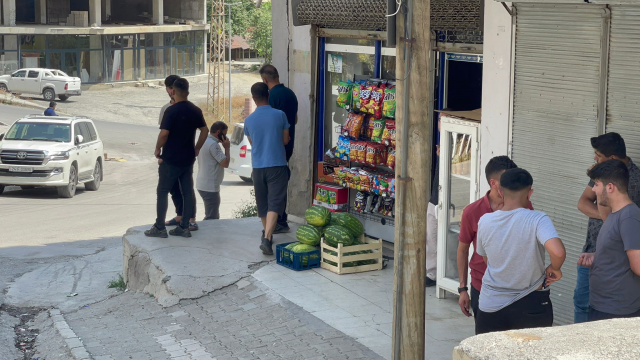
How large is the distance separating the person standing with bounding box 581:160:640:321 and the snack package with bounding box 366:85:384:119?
4.72 meters

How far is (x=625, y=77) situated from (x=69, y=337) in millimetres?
5715

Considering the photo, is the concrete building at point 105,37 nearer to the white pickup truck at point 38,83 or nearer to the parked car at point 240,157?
the white pickup truck at point 38,83

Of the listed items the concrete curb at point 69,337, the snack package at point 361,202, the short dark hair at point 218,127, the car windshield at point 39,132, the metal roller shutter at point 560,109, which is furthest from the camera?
the car windshield at point 39,132

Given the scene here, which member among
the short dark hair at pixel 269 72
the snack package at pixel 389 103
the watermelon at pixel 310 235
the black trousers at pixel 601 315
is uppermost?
the short dark hair at pixel 269 72

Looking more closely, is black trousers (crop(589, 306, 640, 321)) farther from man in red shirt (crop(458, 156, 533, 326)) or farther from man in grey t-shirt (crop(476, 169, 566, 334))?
man in red shirt (crop(458, 156, 533, 326))

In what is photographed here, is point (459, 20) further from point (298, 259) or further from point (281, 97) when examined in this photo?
point (298, 259)

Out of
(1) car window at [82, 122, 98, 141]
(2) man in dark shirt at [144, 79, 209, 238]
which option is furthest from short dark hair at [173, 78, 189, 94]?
(1) car window at [82, 122, 98, 141]

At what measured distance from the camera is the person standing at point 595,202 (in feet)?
17.5

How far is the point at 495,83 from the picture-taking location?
7.16 meters

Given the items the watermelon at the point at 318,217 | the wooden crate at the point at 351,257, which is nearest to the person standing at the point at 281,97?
the watermelon at the point at 318,217

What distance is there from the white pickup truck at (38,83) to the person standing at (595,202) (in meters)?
41.8

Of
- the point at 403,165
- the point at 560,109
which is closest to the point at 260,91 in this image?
the point at 560,109

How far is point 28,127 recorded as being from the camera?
2030cm

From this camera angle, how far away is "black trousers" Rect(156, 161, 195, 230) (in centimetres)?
966
